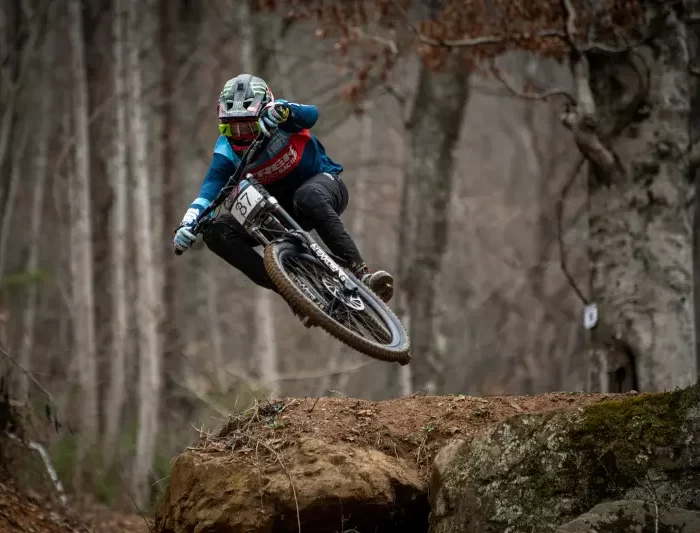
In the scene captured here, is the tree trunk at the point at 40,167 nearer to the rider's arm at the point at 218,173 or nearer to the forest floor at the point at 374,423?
the rider's arm at the point at 218,173

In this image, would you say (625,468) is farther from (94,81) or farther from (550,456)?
(94,81)

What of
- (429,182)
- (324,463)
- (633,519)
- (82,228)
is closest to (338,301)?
(324,463)

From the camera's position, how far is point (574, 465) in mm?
5328

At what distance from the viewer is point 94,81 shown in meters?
24.0

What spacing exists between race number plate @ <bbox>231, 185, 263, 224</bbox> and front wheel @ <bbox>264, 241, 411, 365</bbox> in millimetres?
310

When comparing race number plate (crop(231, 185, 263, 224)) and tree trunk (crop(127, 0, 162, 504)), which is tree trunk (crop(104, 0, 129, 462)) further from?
race number plate (crop(231, 185, 263, 224))

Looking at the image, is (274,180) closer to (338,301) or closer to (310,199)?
(310,199)

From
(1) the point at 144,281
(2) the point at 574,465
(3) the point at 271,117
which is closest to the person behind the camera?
(2) the point at 574,465

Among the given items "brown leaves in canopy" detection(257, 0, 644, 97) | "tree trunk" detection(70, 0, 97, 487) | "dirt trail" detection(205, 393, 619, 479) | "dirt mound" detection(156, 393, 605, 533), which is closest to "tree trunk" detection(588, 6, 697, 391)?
"brown leaves in canopy" detection(257, 0, 644, 97)

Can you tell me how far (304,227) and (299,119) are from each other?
856 mm

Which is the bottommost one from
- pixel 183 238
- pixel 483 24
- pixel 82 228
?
pixel 183 238

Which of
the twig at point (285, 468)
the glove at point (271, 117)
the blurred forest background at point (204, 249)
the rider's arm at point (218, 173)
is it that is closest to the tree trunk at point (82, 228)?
the blurred forest background at point (204, 249)

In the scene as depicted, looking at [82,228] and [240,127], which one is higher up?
[82,228]

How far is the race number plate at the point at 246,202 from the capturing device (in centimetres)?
741
